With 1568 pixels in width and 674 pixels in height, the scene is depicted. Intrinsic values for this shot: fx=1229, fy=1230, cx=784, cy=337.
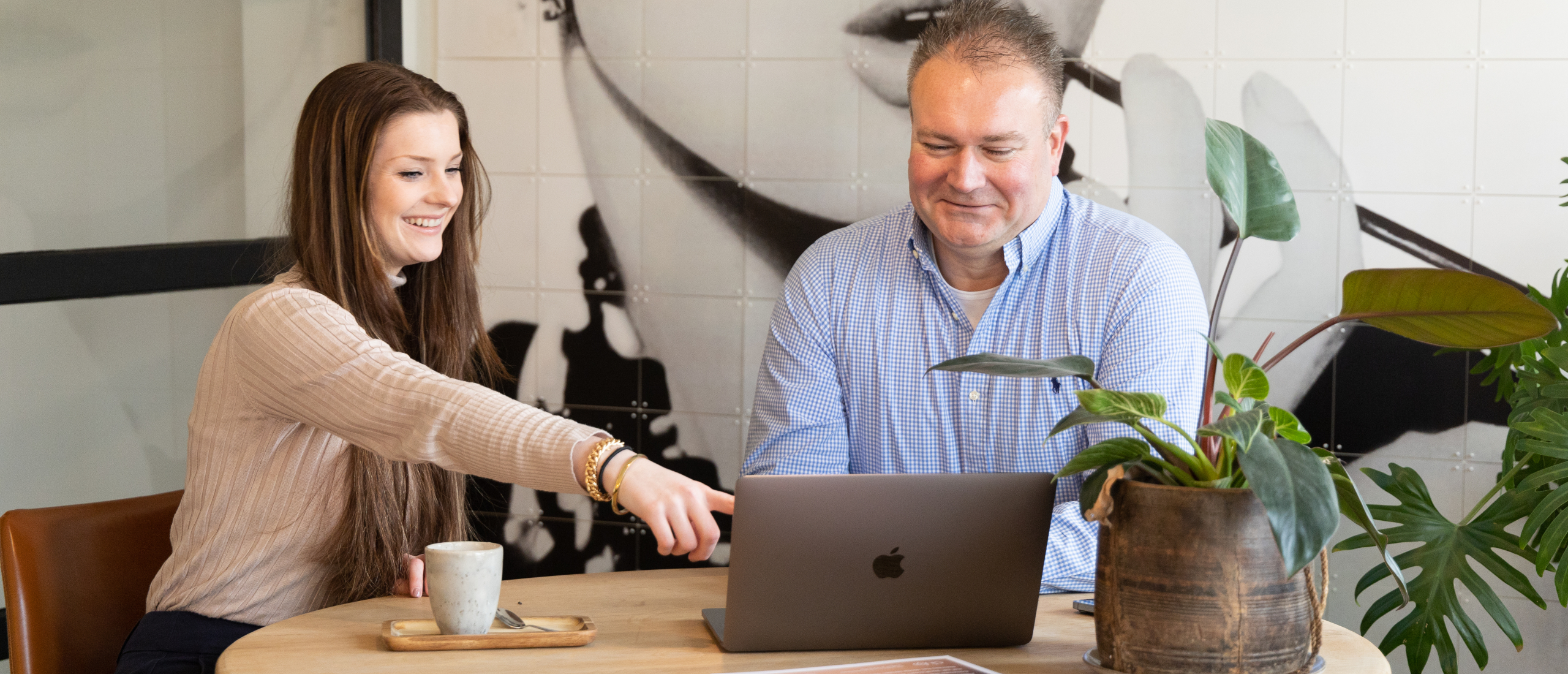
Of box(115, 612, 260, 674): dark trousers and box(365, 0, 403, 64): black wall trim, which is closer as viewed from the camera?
box(115, 612, 260, 674): dark trousers

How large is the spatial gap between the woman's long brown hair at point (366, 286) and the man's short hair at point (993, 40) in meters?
0.80

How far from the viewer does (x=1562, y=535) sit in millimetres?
2059

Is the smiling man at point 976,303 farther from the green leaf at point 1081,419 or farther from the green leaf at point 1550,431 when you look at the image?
the green leaf at point 1081,419

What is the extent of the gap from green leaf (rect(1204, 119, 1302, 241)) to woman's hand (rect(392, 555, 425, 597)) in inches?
44.5

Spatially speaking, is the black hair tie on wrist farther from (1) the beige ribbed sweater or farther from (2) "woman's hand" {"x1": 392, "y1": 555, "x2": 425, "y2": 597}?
(2) "woman's hand" {"x1": 392, "y1": 555, "x2": 425, "y2": 597}

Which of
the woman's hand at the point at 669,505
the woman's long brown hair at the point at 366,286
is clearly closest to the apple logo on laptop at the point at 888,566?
the woman's hand at the point at 669,505

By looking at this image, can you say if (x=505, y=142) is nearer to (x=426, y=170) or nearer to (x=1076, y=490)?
(x=426, y=170)

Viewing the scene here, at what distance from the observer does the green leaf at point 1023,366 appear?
3.99 ft

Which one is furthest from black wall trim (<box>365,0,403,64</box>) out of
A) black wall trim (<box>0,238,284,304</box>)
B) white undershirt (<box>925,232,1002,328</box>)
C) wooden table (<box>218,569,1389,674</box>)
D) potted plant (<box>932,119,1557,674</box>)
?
potted plant (<box>932,119,1557,674</box>)

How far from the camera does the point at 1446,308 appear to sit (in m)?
1.23

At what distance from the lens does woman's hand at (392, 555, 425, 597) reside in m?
1.67

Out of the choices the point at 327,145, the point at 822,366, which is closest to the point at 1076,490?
the point at 822,366

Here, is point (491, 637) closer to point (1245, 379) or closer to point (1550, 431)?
point (1245, 379)

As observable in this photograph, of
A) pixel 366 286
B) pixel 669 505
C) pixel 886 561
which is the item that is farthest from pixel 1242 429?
pixel 366 286
